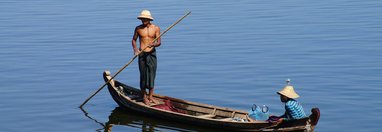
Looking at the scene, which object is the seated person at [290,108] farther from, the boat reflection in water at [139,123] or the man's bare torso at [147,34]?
the man's bare torso at [147,34]

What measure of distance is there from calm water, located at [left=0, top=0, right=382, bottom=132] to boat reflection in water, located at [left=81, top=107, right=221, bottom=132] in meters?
0.03

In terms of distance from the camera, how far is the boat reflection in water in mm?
19109

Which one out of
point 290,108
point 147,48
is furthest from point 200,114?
point 290,108

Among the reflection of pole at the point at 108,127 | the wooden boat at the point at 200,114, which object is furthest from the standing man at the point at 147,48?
the reflection of pole at the point at 108,127

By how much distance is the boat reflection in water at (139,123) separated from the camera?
19109 millimetres

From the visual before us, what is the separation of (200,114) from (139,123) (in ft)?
4.50

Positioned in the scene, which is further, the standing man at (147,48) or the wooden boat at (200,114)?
the standing man at (147,48)

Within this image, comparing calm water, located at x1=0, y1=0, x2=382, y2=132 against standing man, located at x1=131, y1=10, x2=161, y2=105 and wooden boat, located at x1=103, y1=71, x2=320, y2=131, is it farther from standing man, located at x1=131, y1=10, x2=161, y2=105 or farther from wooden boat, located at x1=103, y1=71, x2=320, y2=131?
standing man, located at x1=131, y1=10, x2=161, y2=105

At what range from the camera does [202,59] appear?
88.4ft

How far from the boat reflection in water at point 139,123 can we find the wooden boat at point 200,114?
0.45 ft

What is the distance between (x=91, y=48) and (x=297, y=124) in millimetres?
13496

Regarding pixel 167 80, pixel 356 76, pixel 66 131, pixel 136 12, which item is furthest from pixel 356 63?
pixel 136 12

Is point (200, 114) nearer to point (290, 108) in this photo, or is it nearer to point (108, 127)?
point (108, 127)

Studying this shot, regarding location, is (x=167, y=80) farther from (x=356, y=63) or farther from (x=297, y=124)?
(x=297, y=124)
